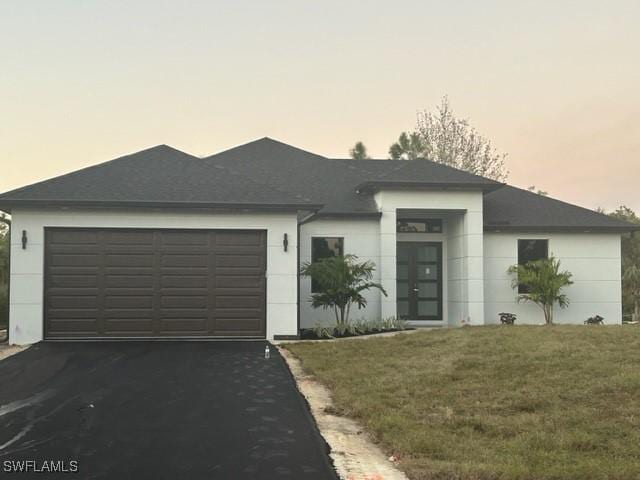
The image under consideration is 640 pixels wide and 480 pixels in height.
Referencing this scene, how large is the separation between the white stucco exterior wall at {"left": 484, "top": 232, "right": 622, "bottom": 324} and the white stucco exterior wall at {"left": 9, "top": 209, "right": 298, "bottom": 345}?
617 cm

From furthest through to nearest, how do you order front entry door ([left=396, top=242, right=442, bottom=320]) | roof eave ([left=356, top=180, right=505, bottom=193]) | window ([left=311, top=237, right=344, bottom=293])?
front entry door ([left=396, top=242, right=442, bottom=320]), window ([left=311, top=237, right=344, bottom=293]), roof eave ([left=356, top=180, right=505, bottom=193])

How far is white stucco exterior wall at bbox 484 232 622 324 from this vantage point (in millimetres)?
16984

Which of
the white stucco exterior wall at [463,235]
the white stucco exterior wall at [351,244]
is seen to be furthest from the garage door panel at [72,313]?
the white stucco exterior wall at [463,235]

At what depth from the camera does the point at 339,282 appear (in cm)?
1494

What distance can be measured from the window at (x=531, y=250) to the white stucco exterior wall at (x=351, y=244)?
4080 millimetres

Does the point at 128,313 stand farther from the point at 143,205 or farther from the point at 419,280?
the point at 419,280

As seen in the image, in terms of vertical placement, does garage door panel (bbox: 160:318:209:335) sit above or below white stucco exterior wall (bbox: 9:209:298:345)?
below

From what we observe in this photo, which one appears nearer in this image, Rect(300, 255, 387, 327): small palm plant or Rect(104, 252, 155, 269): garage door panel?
Rect(104, 252, 155, 269): garage door panel

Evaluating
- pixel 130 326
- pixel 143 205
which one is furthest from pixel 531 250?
pixel 130 326

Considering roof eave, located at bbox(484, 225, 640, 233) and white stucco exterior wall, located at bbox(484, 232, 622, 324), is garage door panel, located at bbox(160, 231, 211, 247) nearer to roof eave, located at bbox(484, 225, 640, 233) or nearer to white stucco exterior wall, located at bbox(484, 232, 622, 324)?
roof eave, located at bbox(484, 225, 640, 233)

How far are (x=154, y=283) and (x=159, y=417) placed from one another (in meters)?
6.98

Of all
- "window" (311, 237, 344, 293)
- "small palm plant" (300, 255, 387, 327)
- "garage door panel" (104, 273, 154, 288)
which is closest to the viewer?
"garage door panel" (104, 273, 154, 288)

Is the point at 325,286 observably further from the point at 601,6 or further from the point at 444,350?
the point at 601,6

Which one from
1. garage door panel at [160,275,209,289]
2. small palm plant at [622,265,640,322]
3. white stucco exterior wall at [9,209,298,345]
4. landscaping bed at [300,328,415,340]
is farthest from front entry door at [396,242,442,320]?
small palm plant at [622,265,640,322]
